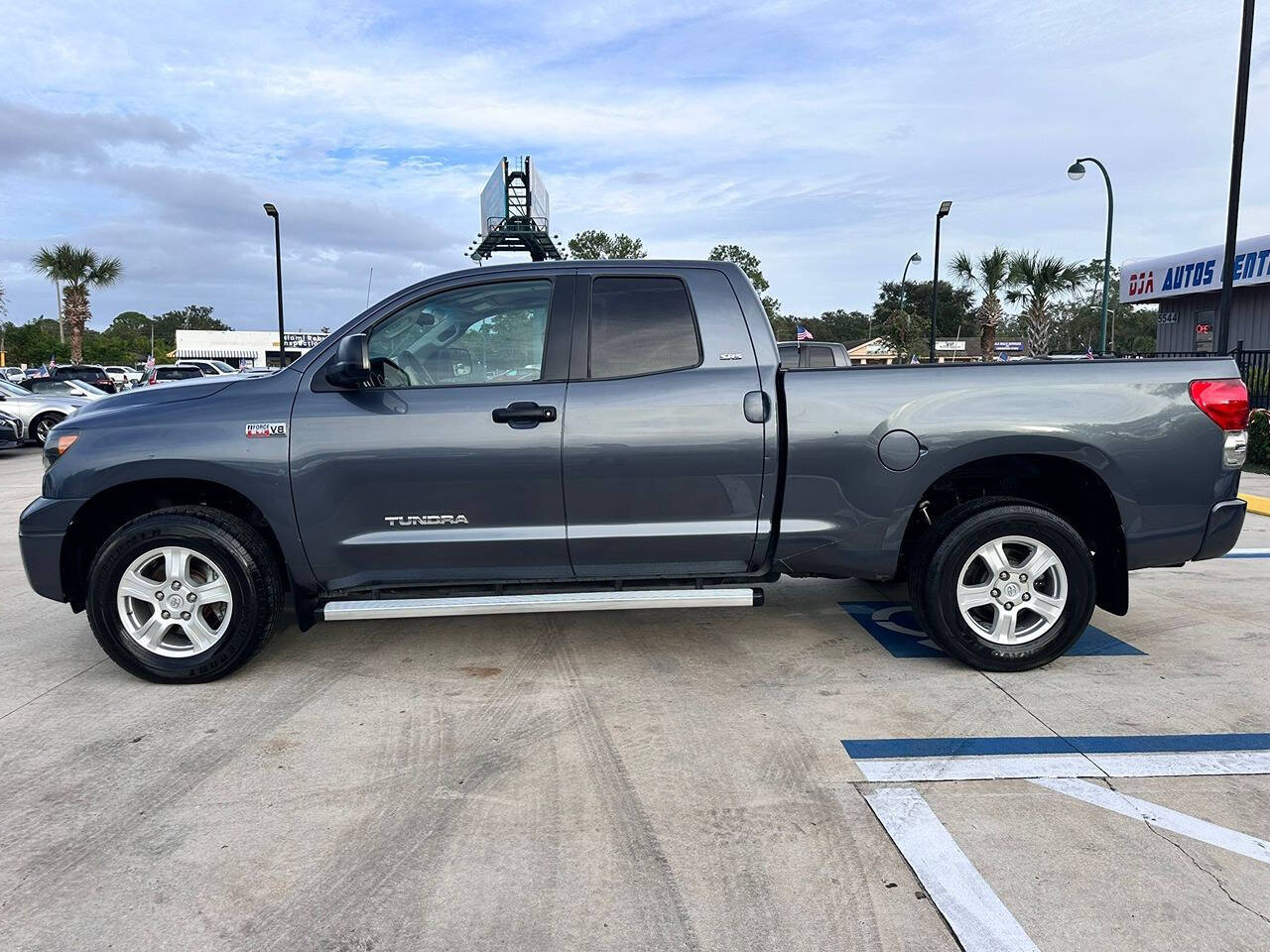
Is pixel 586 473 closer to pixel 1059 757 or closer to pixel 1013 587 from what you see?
pixel 1013 587

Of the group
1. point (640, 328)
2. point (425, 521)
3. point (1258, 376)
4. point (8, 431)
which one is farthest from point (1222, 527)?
point (8, 431)

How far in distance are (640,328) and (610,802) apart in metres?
2.22

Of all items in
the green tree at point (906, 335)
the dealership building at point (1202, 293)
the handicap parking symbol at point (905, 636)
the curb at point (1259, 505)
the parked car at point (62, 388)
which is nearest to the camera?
the handicap parking symbol at point (905, 636)

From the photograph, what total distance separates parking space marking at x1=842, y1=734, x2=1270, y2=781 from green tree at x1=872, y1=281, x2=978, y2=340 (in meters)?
74.5

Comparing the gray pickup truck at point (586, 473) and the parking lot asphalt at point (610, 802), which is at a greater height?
the gray pickup truck at point (586, 473)

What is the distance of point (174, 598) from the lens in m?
4.30

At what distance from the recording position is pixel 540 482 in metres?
4.20

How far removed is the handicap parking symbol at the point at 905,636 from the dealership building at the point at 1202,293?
15.0m

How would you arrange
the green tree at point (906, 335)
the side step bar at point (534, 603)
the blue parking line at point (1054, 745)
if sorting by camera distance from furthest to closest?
1. the green tree at point (906, 335)
2. the side step bar at point (534, 603)
3. the blue parking line at point (1054, 745)

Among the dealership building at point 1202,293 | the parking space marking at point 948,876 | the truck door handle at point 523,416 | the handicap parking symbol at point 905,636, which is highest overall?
the dealership building at point 1202,293

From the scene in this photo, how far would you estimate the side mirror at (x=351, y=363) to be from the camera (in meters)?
4.04

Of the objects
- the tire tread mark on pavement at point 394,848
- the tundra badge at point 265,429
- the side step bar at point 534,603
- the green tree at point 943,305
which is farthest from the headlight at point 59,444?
the green tree at point 943,305

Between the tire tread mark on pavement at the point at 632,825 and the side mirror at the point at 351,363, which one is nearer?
the tire tread mark on pavement at the point at 632,825

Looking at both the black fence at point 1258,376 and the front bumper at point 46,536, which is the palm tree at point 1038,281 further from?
the front bumper at point 46,536
